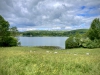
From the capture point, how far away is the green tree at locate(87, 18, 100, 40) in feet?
133

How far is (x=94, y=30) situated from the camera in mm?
40875

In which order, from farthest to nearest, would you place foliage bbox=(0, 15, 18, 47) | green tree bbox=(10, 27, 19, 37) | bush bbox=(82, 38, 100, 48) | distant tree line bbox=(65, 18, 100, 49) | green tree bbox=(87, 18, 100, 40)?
green tree bbox=(10, 27, 19, 37) → green tree bbox=(87, 18, 100, 40) → distant tree line bbox=(65, 18, 100, 49) → bush bbox=(82, 38, 100, 48) → foliage bbox=(0, 15, 18, 47)

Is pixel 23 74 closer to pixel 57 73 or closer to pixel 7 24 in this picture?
pixel 57 73

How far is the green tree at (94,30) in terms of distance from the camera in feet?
133

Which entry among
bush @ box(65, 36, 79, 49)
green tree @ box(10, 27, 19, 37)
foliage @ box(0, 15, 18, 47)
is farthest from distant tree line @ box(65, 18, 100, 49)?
green tree @ box(10, 27, 19, 37)

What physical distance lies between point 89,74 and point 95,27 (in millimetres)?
37572

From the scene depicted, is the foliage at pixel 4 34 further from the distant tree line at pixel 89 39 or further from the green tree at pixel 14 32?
the distant tree line at pixel 89 39

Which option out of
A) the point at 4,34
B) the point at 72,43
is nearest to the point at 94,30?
the point at 72,43

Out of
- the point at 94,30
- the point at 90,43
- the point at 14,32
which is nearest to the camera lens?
the point at 90,43

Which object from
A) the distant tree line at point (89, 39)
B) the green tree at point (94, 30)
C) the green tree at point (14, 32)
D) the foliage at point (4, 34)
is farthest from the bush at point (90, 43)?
the green tree at point (14, 32)

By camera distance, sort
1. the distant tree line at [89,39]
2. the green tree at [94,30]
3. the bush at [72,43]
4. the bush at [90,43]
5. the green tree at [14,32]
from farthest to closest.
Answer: the green tree at [14,32], the green tree at [94,30], the bush at [72,43], the distant tree line at [89,39], the bush at [90,43]

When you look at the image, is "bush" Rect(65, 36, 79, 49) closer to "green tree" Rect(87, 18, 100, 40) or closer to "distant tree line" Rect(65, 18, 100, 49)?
"distant tree line" Rect(65, 18, 100, 49)

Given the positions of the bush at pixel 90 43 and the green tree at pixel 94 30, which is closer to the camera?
the bush at pixel 90 43

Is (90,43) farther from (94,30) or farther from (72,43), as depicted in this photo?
(94,30)
